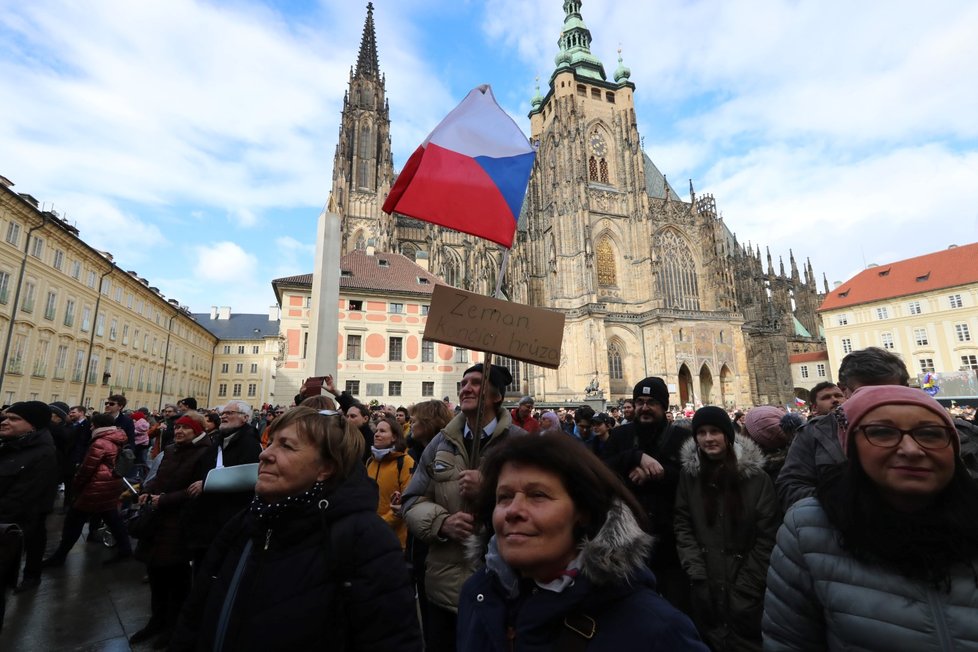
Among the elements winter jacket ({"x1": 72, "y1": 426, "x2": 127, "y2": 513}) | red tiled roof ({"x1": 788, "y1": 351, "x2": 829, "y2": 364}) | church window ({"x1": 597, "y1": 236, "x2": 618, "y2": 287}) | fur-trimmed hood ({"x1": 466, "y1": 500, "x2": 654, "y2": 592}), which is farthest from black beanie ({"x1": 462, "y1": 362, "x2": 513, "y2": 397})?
red tiled roof ({"x1": 788, "y1": 351, "x2": 829, "y2": 364})

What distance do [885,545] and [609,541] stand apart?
87cm

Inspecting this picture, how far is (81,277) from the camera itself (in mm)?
23375

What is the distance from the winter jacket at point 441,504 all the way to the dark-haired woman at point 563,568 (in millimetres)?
1016

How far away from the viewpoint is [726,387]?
1388 inches

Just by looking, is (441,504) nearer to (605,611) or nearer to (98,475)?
(605,611)

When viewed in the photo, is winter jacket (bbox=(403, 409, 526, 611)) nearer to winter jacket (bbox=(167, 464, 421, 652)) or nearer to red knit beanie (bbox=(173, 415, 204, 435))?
winter jacket (bbox=(167, 464, 421, 652))

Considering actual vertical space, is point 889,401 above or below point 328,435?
above

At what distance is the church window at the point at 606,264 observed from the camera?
122 feet

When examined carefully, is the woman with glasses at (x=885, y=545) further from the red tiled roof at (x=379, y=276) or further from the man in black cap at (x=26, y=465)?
the red tiled roof at (x=379, y=276)

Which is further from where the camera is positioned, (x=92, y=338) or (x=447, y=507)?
(x=92, y=338)

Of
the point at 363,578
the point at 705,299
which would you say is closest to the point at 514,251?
the point at 705,299

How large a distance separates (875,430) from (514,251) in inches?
1500

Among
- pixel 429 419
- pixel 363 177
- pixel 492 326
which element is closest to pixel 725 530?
pixel 492 326

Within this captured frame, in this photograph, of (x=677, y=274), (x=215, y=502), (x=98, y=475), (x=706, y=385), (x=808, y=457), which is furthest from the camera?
(x=677, y=274)
